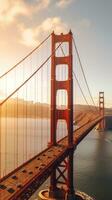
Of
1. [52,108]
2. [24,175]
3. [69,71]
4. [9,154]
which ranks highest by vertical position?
[69,71]

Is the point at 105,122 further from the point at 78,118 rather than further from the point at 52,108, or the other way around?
the point at 52,108

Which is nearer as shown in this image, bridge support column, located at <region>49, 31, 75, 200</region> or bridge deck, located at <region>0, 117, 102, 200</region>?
bridge deck, located at <region>0, 117, 102, 200</region>

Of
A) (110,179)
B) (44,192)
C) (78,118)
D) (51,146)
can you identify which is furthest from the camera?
(78,118)

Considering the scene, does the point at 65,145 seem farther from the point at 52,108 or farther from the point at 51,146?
the point at 52,108

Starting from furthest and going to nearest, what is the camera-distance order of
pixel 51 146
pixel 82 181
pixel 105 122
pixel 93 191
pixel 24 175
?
pixel 105 122, pixel 82 181, pixel 93 191, pixel 51 146, pixel 24 175

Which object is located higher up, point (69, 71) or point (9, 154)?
point (69, 71)

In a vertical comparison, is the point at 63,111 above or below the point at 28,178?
above

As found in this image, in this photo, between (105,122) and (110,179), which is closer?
(110,179)

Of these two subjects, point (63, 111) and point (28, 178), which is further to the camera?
point (63, 111)

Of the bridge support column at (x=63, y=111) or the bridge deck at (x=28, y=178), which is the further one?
the bridge support column at (x=63, y=111)

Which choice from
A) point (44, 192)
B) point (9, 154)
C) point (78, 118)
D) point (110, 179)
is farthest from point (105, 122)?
point (44, 192)

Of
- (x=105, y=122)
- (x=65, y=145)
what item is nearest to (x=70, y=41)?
(x=65, y=145)
